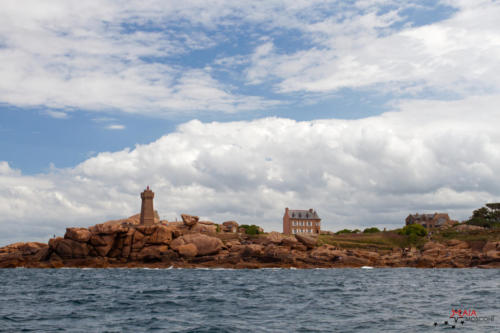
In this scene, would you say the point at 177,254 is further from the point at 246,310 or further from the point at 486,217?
the point at 486,217

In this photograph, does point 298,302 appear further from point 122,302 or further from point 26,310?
point 26,310

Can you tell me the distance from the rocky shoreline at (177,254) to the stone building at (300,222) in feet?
181

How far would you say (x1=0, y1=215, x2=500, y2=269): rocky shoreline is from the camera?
94.4 m

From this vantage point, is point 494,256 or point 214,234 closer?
point 494,256

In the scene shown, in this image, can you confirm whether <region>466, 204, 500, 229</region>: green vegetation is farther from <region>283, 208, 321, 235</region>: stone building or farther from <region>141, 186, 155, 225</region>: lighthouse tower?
<region>141, 186, 155, 225</region>: lighthouse tower

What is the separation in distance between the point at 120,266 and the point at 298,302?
65735 mm

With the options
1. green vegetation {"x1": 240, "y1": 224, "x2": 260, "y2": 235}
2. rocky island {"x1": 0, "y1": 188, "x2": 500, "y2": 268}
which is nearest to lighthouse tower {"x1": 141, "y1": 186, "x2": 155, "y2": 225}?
rocky island {"x1": 0, "y1": 188, "x2": 500, "y2": 268}

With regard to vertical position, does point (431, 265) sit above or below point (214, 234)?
below

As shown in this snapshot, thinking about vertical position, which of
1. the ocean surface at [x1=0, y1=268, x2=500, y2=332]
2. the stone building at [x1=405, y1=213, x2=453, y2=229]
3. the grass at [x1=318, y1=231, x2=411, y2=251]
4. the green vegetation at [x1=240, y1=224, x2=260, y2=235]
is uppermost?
the stone building at [x1=405, y1=213, x2=453, y2=229]

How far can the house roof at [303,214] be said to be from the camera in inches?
6358

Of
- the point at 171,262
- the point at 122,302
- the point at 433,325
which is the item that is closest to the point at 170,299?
the point at 122,302

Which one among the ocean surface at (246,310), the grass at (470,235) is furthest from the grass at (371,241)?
the ocean surface at (246,310)

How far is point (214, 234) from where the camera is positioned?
117500 millimetres

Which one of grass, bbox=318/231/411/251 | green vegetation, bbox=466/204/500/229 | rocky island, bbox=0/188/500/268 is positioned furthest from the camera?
green vegetation, bbox=466/204/500/229
